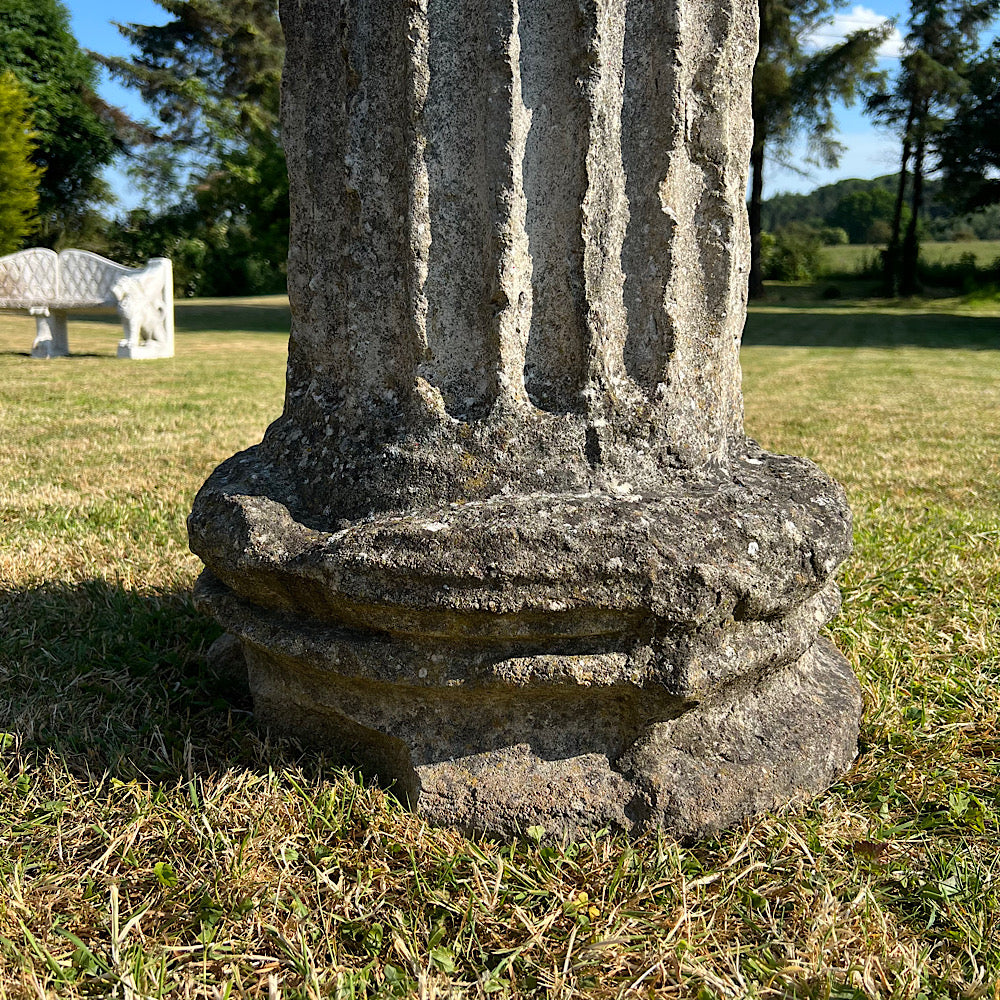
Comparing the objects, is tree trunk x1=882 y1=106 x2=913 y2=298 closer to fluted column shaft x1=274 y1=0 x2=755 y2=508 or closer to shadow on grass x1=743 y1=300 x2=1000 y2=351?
shadow on grass x1=743 y1=300 x2=1000 y2=351

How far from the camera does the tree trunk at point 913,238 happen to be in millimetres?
24686

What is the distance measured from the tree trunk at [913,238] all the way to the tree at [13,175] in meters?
22.5

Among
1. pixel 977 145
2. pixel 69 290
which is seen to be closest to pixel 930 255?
pixel 977 145

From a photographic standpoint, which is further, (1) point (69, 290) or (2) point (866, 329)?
(2) point (866, 329)

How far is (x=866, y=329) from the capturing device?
18672mm

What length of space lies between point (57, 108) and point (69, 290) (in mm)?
18331

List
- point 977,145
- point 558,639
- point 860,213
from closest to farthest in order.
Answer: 1. point 558,639
2. point 977,145
3. point 860,213

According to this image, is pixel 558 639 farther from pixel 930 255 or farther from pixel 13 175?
pixel 930 255

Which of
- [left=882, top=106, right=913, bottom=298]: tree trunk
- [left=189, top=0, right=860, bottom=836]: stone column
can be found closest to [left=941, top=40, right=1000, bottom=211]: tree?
[left=882, top=106, right=913, bottom=298]: tree trunk

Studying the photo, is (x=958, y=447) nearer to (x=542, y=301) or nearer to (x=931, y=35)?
(x=542, y=301)

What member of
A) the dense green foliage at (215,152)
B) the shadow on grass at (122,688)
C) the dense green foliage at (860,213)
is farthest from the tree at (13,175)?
the dense green foliage at (860,213)

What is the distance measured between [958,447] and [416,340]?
5240mm

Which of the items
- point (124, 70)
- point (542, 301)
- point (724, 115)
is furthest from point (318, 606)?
point (124, 70)

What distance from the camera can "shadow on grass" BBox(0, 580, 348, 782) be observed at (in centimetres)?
200
